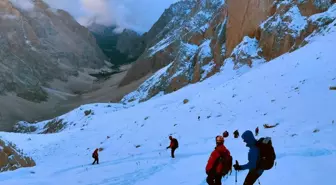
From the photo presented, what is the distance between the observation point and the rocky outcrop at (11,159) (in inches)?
723

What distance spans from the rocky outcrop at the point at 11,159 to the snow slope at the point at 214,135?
109 cm

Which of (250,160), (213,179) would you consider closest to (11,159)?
(213,179)

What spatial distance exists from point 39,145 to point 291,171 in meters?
23.4

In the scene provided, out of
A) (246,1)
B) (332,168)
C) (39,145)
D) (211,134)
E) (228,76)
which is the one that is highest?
(246,1)

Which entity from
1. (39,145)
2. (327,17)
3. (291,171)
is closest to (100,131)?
(39,145)

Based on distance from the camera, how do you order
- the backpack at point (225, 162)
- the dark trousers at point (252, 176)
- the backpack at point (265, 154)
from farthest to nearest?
1. the backpack at point (225, 162)
2. the dark trousers at point (252, 176)
3. the backpack at point (265, 154)

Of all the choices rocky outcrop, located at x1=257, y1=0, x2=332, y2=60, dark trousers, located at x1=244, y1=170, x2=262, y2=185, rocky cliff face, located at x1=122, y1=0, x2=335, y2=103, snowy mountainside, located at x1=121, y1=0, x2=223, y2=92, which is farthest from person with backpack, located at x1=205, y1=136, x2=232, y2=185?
snowy mountainside, located at x1=121, y1=0, x2=223, y2=92

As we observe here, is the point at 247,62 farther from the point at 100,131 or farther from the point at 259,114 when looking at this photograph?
→ the point at 259,114

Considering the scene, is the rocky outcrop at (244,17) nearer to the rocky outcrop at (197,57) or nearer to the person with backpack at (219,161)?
the rocky outcrop at (197,57)

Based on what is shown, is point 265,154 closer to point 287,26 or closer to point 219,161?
point 219,161

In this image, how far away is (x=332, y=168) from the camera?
8.76 metres

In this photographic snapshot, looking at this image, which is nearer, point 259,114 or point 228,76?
point 259,114

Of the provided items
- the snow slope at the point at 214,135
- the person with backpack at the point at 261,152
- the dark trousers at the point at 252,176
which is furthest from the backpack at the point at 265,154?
the snow slope at the point at 214,135

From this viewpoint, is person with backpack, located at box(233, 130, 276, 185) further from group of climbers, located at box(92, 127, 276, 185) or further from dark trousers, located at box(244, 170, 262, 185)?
dark trousers, located at box(244, 170, 262, 185)
